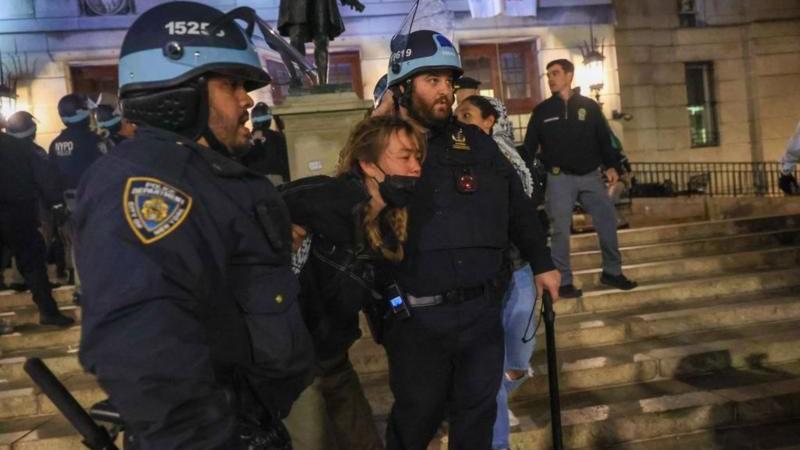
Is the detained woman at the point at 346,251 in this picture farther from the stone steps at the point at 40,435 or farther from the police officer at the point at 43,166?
the police officer at the point at 43,166

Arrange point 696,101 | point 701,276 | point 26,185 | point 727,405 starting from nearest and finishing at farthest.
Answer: point 727,405, point 26,185, point 701,276, point 696,101

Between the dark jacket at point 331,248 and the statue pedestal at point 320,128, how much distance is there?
3.97m

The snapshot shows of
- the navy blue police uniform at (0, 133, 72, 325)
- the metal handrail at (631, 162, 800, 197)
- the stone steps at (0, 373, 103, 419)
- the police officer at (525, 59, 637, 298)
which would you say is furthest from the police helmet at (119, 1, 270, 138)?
the metal handrail at (631, 162, 800, 197)

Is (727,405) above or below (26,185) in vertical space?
below

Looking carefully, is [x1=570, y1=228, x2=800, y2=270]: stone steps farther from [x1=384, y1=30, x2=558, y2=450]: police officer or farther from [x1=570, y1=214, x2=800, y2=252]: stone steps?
[x1=384, y1=30, x2=558, y2=450]: police officer

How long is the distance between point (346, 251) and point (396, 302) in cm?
45

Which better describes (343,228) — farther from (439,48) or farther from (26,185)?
(26,185)

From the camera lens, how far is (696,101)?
1867 centimetres

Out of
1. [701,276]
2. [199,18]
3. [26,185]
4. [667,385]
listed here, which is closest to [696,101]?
[701,276]

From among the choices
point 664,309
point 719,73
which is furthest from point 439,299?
point 719,73

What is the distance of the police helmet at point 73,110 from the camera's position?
6.27 m

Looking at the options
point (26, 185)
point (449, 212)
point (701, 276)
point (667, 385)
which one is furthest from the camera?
point (701, 276)

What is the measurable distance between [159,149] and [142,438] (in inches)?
24.8

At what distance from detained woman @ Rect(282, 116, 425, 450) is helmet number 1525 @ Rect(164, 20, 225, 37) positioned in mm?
826
